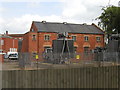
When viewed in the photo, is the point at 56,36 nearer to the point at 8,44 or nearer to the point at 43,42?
the point at 43,42

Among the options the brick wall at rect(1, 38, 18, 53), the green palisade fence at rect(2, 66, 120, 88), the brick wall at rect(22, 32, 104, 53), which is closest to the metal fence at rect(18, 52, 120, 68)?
the green palisade fence at rect(2, 66, 120, 88)

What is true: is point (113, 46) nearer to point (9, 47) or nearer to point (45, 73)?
point (45, 73)

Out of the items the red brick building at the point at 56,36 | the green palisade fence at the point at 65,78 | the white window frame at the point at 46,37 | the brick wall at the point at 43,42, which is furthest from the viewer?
the white window frame at the point at 46,37

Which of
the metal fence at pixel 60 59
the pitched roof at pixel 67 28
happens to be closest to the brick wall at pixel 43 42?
the pitched roof at pixel 67 28

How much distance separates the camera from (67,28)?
203 ft

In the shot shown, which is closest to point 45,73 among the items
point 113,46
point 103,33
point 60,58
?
point 60,58

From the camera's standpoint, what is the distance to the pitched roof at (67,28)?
2309 inches

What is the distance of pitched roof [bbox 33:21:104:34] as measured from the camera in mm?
58638

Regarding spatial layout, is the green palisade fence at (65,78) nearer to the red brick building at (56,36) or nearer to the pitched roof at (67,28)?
the red brick building at (56,36)

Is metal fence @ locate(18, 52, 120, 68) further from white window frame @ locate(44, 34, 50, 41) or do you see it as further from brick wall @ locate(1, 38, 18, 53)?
brick wall @ locate(1, 38, 18, 53)

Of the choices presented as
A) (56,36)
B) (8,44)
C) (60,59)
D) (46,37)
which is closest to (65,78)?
(60,59)

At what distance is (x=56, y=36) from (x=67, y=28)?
233 inches

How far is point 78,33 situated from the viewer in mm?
60688

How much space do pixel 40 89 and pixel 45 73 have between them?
958mm
